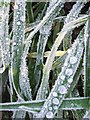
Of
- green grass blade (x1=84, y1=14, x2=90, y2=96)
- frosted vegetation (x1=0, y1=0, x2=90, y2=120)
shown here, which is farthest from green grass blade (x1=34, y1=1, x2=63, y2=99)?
green grass blade (x1=84, y1=14, x2=90, y2=96)

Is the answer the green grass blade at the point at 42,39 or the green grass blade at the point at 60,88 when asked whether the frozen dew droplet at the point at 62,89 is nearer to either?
the green grass blade at the point at 60,88

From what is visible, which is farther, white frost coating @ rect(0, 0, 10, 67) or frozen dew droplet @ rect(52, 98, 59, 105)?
white frost coating @ rect(0, 0, 10, 67)

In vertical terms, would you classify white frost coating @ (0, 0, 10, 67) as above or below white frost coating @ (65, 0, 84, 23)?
below

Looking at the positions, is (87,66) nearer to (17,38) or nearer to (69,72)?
(69,72)

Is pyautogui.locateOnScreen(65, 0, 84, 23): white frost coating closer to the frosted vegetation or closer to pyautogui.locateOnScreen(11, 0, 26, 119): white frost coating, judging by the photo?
the frosted vegetation

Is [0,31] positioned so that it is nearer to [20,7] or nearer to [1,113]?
[20,7]

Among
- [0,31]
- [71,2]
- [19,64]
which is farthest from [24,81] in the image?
[71,2]

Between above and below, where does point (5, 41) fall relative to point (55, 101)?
above

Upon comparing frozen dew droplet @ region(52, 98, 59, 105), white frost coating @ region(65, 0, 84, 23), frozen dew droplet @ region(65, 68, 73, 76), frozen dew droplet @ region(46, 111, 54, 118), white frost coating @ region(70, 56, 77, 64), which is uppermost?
white frost coating @ region(65, 0, 84, 23)

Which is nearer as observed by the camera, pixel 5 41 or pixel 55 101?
pixel 55 101

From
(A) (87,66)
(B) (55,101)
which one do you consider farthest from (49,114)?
(A) (87,66)
